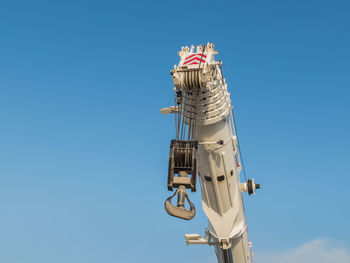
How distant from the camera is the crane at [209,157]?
10617 mm

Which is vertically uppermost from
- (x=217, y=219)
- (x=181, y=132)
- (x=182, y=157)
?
(x=181, y=132)

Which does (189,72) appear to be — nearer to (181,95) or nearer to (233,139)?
(181,95)

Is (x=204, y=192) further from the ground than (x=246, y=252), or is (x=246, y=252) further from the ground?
(x=204, y=192)

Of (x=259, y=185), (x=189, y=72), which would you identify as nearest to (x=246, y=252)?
(x=259, y=185)

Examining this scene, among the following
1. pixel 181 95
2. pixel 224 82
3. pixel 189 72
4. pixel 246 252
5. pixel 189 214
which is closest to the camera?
pixel 189 214

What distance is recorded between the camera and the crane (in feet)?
34.8

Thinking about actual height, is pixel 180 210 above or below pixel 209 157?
below

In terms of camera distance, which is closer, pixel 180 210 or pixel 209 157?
pixel 180 210

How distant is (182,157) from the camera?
10695 mm

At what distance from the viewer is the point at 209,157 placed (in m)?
13.2

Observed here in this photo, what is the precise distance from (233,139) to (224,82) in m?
2.35

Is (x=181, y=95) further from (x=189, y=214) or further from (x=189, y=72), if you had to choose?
(x=189, y=214)

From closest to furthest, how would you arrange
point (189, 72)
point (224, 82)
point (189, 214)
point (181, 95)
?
1. point (189, 214)
2. point (189, 72)
3. point (181, 95)
4. point (224, 82)

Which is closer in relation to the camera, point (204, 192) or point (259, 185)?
point (204, 192)
